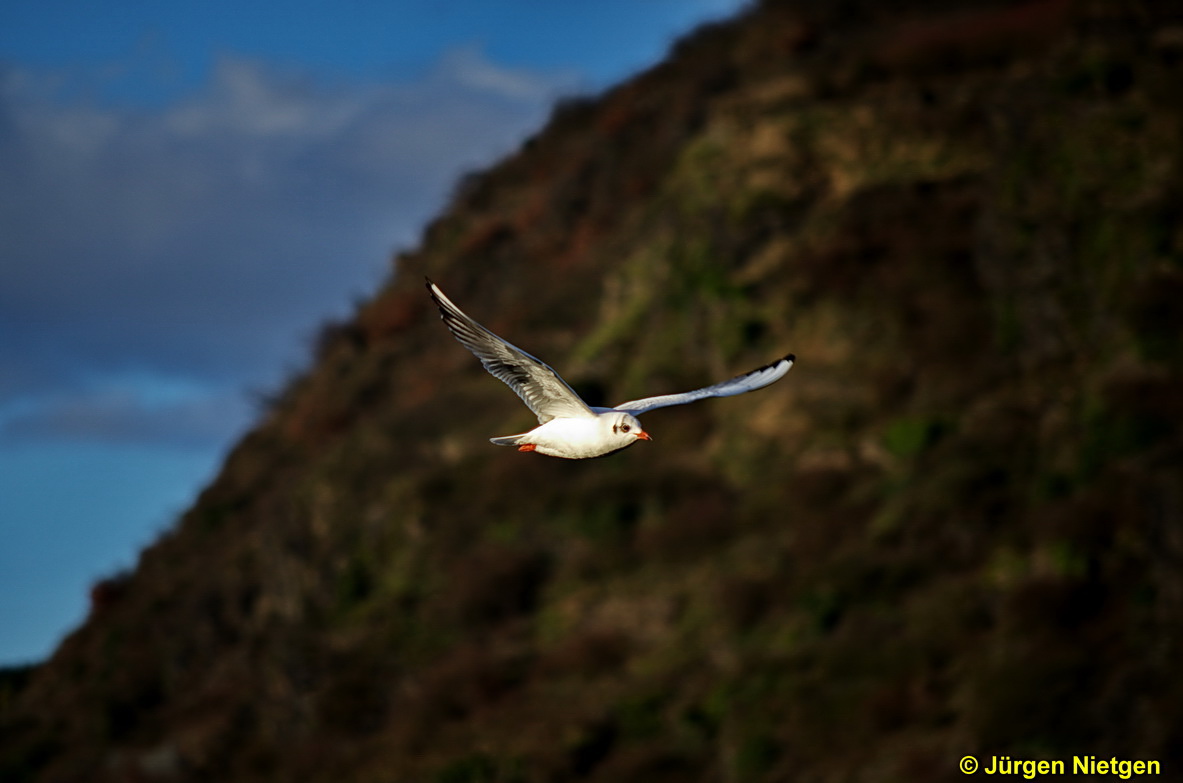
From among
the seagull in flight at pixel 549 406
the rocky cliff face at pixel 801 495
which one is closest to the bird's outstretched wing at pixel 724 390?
the seagull in flight at pixel 549 406

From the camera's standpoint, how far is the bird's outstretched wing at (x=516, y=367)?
1354 cm

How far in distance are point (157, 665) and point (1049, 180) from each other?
96.5 feet

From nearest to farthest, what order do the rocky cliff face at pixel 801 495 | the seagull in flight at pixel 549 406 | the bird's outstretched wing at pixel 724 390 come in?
the seagull in flight at pixel 549 406 → the bird's outstretched wing at pixel 724 390 → the rocky cliff face at pixel 801 495

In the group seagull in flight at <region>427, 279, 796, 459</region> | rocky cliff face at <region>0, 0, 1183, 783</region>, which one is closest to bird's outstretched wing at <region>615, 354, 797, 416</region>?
seagull in flight at <region>427, 279, 796, 459</region>

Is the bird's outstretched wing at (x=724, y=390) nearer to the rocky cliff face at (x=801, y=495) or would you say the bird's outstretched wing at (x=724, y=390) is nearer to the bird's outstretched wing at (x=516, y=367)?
the bird's outstretched wing at (x=516, y=367)

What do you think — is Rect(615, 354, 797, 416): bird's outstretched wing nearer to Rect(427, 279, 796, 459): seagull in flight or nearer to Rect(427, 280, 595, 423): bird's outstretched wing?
Rect(427, 279, 796, 459): seagull in flight

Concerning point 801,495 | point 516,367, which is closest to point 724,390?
point 516,367

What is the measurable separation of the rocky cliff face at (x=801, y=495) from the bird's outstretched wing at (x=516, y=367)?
479 inches

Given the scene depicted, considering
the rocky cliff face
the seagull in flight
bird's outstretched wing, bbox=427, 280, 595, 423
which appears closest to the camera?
bird's outstretched wing, bbox=427, 280, 595, 423

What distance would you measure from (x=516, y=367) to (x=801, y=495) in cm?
1791

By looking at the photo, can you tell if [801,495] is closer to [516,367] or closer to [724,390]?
[724,390]

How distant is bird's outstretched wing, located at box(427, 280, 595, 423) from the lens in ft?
44.4

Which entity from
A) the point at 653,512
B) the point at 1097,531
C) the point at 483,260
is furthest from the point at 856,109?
the point at 483,260

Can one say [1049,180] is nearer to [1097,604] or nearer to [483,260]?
[1097,604]
